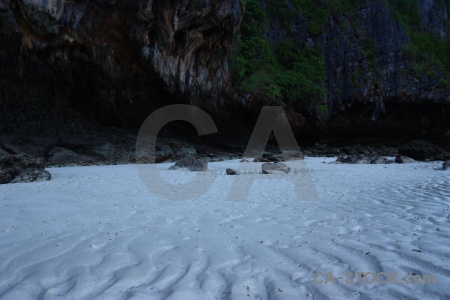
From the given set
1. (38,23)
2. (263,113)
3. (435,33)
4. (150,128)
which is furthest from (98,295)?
(435,33)

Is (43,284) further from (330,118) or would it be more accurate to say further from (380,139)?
(380,139)

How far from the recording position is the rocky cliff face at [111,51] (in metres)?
10.0

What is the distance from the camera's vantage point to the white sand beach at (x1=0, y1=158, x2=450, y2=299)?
1.59 metres

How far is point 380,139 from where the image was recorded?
2611 centimetres

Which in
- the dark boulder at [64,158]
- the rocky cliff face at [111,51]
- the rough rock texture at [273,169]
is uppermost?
the rocky cliff face at [111,51]

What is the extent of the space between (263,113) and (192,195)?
51.1ft

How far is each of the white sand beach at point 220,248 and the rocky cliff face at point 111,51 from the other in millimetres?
8625

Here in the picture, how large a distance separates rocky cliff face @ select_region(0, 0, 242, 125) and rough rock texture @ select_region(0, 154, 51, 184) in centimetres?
579

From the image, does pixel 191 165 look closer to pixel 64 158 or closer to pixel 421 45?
pixel 64 158

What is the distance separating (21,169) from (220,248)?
17.8 ft

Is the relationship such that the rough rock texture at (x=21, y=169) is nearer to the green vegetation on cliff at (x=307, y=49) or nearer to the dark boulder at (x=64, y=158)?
the dark boulder at (x=64, y=158)

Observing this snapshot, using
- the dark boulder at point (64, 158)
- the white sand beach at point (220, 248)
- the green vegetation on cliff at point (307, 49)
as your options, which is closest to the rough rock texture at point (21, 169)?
the white sand beach at point (220, 248)

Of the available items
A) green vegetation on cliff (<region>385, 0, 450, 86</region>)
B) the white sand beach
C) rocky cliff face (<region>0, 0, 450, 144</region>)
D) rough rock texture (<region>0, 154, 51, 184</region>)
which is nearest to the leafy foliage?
rocky cliff face (<region>0, 0, 450, 144</region>)

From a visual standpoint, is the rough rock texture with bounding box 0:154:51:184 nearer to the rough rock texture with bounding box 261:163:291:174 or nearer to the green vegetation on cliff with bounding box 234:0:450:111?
the rough rock texture with bounding box 261:163:291:174
